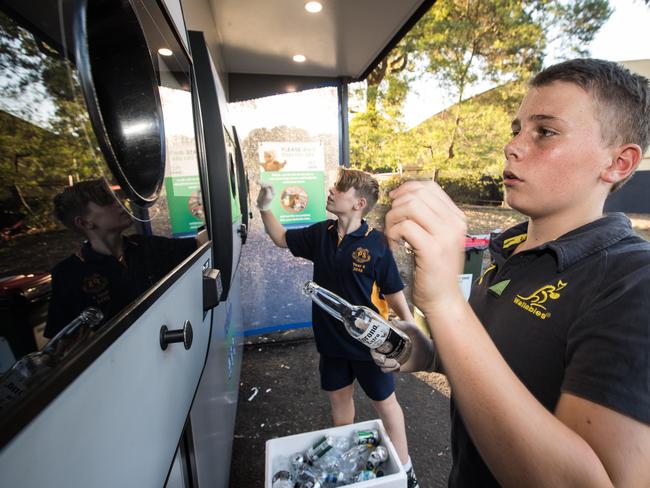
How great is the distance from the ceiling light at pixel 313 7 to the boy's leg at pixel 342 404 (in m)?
2.74

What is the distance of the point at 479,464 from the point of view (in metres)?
0.92

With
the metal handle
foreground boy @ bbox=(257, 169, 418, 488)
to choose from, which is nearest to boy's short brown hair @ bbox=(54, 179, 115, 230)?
the metal handle

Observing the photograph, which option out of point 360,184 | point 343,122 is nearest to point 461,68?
point 343,122

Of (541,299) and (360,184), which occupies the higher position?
(360,184)

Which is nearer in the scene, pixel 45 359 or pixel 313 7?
pixel 45 359

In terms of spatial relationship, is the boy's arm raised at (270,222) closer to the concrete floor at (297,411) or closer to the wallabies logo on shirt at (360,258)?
the wallabies logo on shirt at (360,258)

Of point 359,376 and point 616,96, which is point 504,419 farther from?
point 359,376

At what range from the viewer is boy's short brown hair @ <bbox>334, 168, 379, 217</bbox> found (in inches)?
86.1

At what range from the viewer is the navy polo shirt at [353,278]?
1.99 meters

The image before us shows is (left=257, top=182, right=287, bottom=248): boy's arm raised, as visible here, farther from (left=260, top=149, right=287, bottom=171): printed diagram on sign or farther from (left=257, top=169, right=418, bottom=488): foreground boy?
(left=260, top=149, right=287, bottom=171): printed diagram on sign

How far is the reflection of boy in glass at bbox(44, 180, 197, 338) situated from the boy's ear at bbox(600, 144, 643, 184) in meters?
1.14

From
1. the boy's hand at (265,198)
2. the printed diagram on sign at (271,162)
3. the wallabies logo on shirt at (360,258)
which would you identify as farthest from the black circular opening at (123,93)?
the printed diagram on sign at (271,162)

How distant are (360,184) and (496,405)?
1798 millimetres

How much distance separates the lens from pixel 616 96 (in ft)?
2.71
